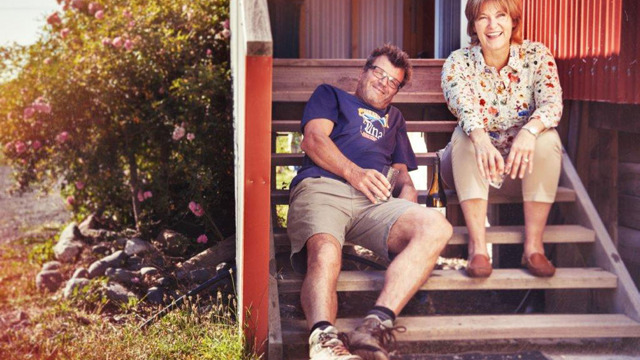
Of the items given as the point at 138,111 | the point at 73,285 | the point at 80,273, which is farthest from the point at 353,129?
the point at 138,111

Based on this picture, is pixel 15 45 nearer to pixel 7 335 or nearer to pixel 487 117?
pixel 7 335

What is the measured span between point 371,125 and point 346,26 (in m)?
5.26

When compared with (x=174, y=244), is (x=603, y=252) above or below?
above

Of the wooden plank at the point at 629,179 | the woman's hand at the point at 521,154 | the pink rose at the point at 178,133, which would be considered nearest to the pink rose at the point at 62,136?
the pink rose at the point at 178,133

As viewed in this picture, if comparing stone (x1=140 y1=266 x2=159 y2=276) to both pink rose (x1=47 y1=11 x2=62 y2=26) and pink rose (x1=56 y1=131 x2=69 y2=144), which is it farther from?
pink rose (x1=47 y1=11 x2=62 y2=26)

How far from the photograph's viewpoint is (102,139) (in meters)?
6.48

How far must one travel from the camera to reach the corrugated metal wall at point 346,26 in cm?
885

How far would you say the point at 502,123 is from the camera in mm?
3914

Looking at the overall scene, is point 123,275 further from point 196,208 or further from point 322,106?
point 322,106

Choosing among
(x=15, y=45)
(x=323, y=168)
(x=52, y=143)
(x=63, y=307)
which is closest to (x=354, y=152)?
(x=323, y=168)

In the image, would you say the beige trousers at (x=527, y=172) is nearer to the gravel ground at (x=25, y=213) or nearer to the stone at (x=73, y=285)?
the stone at (x=73, y=285)

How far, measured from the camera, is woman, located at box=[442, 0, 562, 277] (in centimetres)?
361

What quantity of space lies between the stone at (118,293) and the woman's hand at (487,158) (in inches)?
106

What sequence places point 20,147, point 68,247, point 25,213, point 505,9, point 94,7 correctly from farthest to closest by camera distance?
point 25,213 → point 94,7 → point 20,147 → point 68,247 → point 505,9
